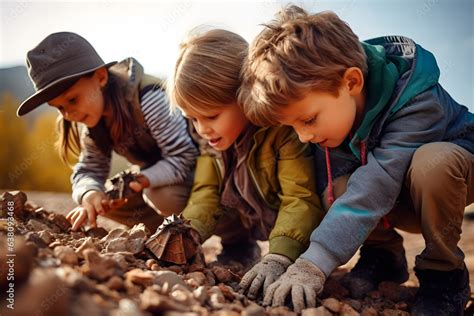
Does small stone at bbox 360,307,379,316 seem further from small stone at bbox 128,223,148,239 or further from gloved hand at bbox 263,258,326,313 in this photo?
small stone at bbox 128,223,148,239

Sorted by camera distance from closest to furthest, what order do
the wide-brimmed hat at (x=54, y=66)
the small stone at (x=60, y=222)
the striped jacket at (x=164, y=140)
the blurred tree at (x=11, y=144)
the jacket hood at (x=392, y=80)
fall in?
the jacket hood at (x=392, y=80) → the small stone at (x=60, y=222) → the wide-brimmed hat at (x=54, y=66) → the striped jacket at (x=164, y=140) → the blurred tree at (x=11, y=144)

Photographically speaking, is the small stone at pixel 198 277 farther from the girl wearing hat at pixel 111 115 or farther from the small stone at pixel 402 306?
the girl wearing hat at pixel 111 115

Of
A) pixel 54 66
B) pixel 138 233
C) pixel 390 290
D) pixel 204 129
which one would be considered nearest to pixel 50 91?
pixel 54 66

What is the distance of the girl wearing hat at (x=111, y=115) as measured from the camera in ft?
9.46

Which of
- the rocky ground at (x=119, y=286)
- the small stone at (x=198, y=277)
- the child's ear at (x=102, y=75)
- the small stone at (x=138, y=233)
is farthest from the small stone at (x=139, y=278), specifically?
the child's ear at (x=102, y=75)

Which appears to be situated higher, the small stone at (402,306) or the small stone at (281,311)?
the small stone at (281,311)

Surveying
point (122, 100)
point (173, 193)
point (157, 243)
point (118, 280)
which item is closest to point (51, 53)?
point (122, 100)

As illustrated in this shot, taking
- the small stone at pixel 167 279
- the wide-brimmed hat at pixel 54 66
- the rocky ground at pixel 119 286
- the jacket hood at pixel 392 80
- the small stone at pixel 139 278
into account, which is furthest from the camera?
the wide-brimmed hat at pixel 54 66

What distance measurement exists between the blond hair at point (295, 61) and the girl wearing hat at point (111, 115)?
0.95 m

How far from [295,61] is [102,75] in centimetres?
149

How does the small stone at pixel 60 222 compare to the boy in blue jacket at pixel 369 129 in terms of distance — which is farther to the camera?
the small stone at pixel 60 222

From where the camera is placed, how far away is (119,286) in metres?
1.38

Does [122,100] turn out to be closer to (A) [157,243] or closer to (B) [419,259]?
(A) [157,243]

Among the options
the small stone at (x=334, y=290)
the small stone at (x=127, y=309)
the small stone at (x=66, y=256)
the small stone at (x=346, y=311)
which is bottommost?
the small stone at (x=334, y=290)
